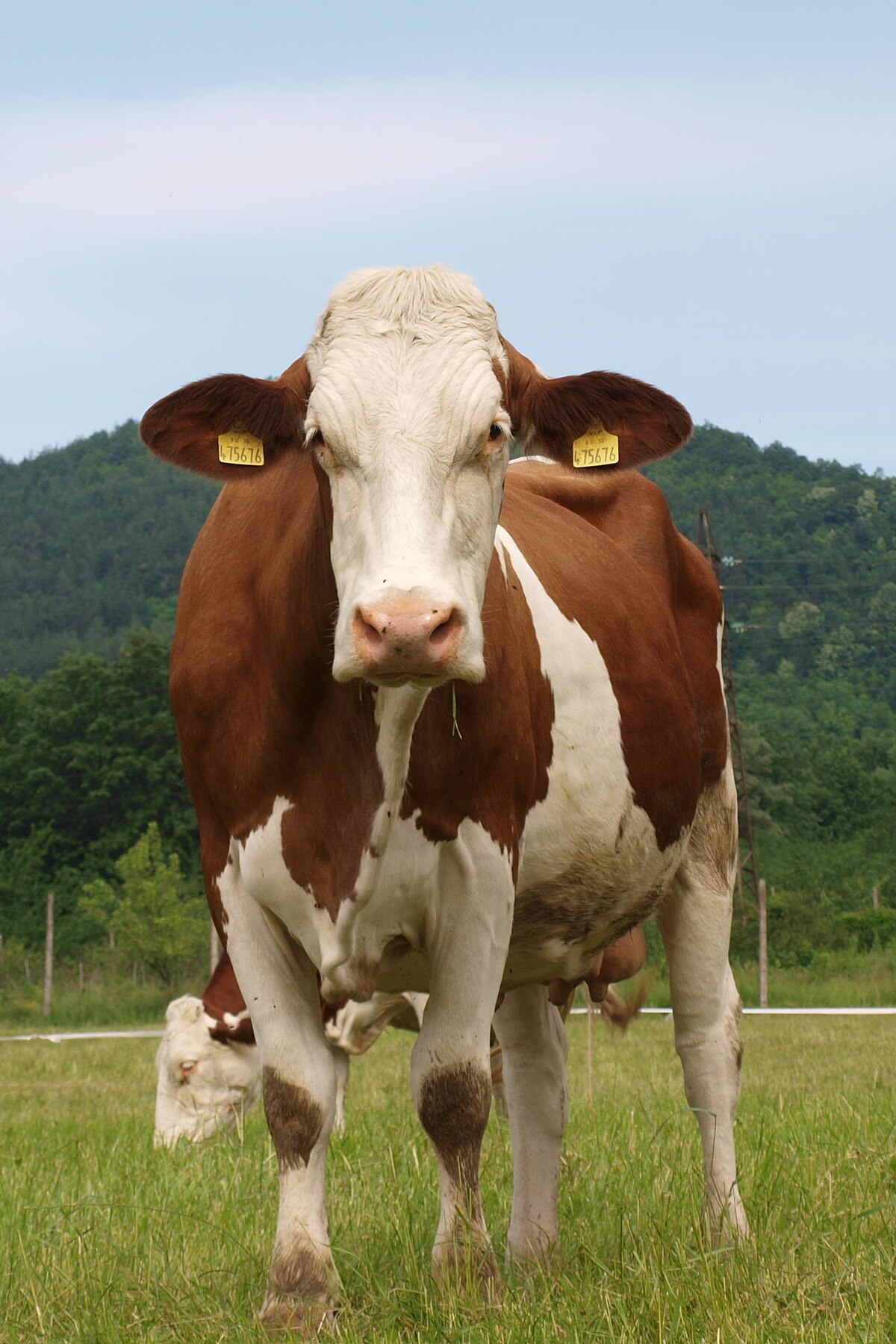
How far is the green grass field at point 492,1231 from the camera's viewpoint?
10.8ft

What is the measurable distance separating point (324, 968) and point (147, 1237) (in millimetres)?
1305

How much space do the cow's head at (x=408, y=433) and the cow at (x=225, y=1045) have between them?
205 inches

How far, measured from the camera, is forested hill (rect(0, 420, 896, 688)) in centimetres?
6569

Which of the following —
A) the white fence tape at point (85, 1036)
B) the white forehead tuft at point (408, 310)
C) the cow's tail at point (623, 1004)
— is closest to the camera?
the white forehead tuft at point (408, 310)

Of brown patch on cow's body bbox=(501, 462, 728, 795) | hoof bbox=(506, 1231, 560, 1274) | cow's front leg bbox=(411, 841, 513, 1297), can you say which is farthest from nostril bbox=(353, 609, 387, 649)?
hoof bbox=(506, 1231, 560, 1274)

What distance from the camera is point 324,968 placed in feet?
12.0

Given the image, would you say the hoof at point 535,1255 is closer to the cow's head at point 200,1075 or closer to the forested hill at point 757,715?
the cow's head at point 200,1075

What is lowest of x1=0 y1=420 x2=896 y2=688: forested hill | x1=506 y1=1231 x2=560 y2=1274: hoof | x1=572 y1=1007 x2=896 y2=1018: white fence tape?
x1=572 y1=1007 x2=896 y2=1018: white fence tape

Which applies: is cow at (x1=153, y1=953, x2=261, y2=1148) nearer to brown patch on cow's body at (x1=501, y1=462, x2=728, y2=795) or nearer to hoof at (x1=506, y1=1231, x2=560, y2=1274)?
brown patch on cow's body at (x1=501, y1=462, x2=728, y2=795)

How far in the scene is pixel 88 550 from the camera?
99250mm

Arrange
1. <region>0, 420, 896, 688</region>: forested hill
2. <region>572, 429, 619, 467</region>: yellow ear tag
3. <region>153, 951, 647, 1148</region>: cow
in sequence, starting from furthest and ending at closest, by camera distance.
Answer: <region>0, 420, 896, 688</region>: forested hill → <region>153, 951, 647, 1148</region>: cow → <region>572, 429, 619, 467</region>: yellow ear tag

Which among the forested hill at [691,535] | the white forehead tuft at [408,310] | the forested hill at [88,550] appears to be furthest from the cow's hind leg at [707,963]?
the forested hill at [88,550]

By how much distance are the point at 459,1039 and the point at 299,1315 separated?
0.70m

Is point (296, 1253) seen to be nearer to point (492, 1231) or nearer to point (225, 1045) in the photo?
point (492, 1231)
